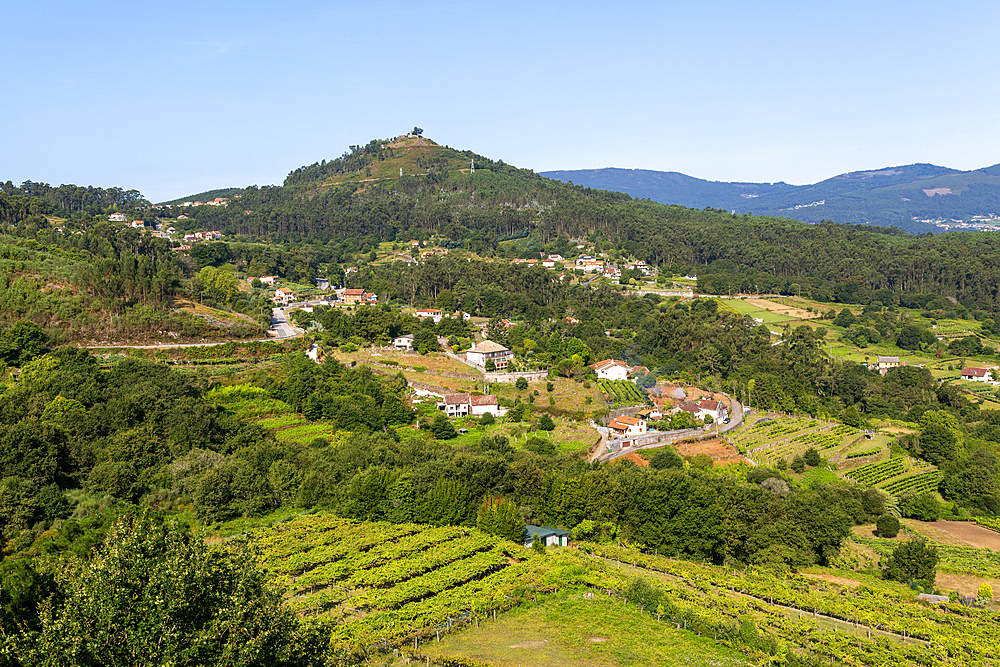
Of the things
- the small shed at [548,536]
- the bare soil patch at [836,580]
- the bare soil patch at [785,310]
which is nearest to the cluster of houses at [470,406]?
the small shed at [548,536]

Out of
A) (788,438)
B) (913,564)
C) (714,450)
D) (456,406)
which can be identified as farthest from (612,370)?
(913,564)

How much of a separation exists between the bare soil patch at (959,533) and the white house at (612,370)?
22.1m

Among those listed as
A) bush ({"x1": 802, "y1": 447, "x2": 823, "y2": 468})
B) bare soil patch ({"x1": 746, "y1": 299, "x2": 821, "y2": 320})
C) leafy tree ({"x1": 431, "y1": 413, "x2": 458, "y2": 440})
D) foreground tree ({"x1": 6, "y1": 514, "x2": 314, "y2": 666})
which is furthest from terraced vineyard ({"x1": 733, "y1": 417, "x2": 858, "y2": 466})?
foreground tree ({"x1": 6, "y1": 514, "x2": 314, "y2": 666})

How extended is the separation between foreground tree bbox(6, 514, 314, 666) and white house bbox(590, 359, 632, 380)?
40.7 m

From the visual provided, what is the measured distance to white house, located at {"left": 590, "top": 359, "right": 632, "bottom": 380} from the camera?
170 ft

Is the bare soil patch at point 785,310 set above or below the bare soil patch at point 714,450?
above

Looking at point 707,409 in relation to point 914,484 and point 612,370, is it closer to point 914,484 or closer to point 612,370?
point 612,370

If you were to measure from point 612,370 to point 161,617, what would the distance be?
43.2 meters

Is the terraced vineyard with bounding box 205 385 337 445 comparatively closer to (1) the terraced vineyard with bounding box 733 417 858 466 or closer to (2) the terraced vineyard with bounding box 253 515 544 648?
(2) the terraced vineyard with bounding box 253 515 544 648

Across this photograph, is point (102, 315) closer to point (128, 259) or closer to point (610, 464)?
point (128, 259)

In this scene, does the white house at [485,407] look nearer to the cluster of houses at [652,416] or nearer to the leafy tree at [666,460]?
the cluster of houses at [652,416]

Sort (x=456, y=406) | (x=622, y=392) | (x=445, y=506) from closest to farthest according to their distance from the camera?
1. (x=445, y=506)
2. (x=456, y=406)
3. (x=622, y=392)

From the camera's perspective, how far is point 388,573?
20.4 m

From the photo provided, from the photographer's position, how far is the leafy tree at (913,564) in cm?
2497
